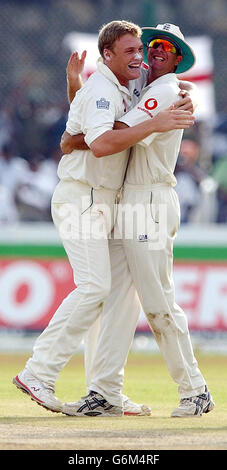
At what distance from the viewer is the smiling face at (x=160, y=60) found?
24.2 feet

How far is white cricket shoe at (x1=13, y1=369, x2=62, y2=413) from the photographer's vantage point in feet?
23.4

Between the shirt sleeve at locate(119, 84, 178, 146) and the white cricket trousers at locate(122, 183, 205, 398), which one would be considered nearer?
the shirt sleeve at locate(119, 84, 178, 146)

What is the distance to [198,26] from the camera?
59.3ft

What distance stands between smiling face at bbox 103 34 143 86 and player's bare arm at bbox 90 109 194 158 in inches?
17.1

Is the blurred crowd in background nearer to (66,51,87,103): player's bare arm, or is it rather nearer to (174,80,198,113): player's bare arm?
(66,51,87,103): player's bare arm

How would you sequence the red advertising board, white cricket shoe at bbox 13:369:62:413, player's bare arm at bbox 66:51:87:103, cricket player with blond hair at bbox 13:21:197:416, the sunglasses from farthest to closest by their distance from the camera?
1. the red advertising board
2. player's bare arm at bbox 66:51:87:103
3. the sunglasses
4. white cricket shoe at bbox 13:369:62:413
5. cricket player with blond hair at bbox 13:21:197:416

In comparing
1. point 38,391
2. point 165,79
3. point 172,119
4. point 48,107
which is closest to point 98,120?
point 172,119

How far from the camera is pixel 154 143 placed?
23.9ft

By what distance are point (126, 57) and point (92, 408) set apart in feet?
7.78

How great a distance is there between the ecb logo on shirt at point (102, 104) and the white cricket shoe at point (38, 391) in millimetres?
1826

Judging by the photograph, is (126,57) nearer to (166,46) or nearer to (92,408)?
(166,46)

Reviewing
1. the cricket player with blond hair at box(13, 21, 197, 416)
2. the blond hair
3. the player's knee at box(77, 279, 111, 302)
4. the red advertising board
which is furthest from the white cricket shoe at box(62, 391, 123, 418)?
the red advertising board
